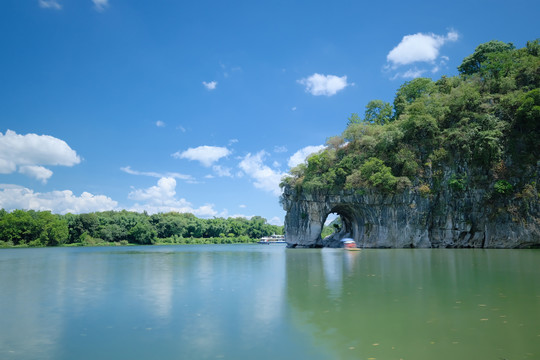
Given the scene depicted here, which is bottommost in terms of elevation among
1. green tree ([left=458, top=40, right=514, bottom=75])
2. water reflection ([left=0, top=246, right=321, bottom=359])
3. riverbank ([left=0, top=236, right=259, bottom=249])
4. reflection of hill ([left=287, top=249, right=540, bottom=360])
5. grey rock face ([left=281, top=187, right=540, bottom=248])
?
riverbank ([left=0, top=236, right=259, bottom=249])

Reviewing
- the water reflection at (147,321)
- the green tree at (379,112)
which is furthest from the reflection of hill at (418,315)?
the green tree at (379,112)

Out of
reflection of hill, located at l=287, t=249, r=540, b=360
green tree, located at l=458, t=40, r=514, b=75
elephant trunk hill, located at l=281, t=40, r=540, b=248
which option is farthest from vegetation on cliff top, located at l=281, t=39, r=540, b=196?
reflection of hill, located at l=287, t=249, r=540, b=360

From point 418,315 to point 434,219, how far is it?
34.7 meters

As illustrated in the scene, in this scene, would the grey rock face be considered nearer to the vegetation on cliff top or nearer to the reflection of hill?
the vegetation on cliff top

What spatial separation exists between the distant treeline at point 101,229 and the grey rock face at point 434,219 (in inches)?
1884

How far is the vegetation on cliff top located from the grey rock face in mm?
1170

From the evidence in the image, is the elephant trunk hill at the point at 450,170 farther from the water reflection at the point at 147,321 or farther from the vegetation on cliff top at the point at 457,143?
the water reflection at the point at 147,321

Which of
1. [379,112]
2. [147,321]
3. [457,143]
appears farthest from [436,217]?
[147,321]

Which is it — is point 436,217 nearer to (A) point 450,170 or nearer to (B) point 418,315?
(A) point 450,170

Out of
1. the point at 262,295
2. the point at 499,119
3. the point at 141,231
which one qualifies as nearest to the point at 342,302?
the point at 262,295

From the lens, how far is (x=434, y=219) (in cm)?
3944

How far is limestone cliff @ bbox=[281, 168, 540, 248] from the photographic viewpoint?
3456 centimetres

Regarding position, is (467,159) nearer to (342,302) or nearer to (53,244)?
(342,302)

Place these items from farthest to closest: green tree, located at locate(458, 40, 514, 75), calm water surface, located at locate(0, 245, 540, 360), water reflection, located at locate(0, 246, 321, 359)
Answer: green tree, located at locate(458, 40, 514, 75) → water reflection, located at locate(0, 246, 321, 359) → calm water surface, located at locate(0, 245, 540, 360)
